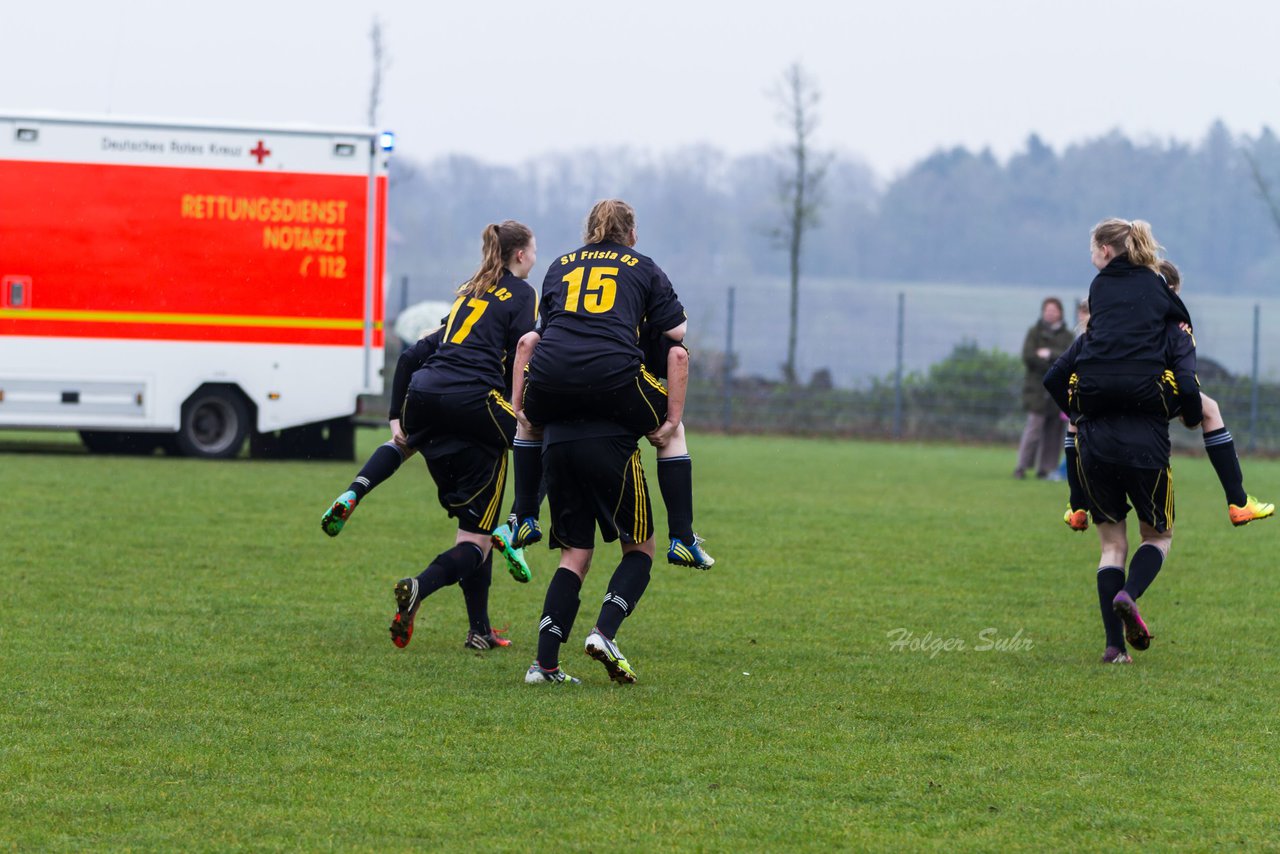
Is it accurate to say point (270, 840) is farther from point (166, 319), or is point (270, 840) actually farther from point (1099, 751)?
point (166, 319)

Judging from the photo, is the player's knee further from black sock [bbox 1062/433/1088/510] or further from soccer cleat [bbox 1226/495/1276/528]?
soccer cleat [bbox 1226/495/1276/528]

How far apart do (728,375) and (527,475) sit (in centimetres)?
2002

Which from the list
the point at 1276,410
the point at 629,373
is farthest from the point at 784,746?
the point at 1276,410

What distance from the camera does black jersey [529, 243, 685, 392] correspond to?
19.6 ft

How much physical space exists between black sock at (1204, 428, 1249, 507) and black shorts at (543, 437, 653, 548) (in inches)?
95.0

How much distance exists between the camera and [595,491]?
6113mm

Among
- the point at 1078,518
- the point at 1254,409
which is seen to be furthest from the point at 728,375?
the point at 1078,518

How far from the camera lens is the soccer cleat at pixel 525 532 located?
6293mm

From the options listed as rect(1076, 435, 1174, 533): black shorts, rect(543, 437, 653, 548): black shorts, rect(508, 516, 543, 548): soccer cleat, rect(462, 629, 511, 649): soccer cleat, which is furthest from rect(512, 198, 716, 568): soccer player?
rect(1076, 435, 1174, 533): black shorts

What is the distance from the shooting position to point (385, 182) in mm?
16875

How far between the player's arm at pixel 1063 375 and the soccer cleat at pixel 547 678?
2.34m

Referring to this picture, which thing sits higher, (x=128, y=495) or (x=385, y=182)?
(x=385, y=182)

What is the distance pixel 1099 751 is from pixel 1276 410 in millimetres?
20352

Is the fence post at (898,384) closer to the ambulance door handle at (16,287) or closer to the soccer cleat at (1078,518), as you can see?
the ambulance door handle at (16,287)
